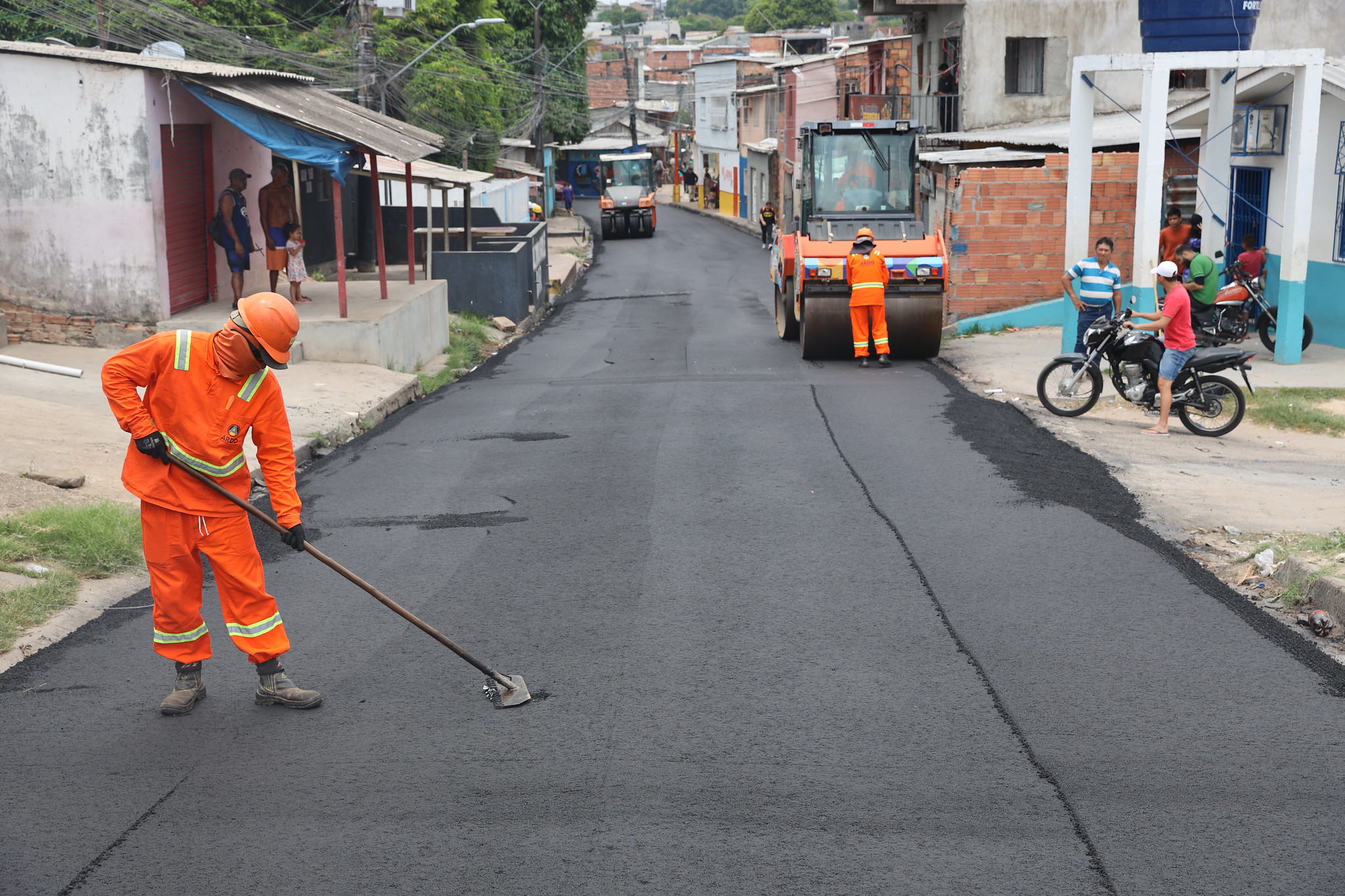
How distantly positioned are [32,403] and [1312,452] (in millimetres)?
11241

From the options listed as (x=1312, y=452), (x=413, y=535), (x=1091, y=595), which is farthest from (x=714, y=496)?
(x=1312, y=452)

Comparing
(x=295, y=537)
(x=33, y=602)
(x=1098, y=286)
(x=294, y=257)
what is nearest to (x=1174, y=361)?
(x=1098, y=286)

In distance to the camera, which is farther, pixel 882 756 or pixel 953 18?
pixel 953 18

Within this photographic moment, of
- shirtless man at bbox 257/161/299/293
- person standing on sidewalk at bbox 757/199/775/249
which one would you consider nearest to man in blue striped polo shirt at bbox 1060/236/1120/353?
shirtless man at bbox 257/161/299/293

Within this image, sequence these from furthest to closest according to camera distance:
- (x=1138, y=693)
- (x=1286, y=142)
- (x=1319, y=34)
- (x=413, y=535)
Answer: (x=1319, y=34) < (x=1286, y=142) < (x=413, y=535) < (x=1138, y=693)

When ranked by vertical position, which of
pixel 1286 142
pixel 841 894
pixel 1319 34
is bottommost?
pixel 841 894

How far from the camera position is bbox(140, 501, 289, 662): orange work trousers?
5285mm

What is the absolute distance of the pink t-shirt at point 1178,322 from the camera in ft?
38.1

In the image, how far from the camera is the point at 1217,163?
17.7 meters

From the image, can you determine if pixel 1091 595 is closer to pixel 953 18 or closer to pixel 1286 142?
pixel 1286 142

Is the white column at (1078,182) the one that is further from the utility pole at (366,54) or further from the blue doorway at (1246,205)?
the utility pole at (366,54)

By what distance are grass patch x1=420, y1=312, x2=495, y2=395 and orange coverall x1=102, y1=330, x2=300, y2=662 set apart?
10.1 meters

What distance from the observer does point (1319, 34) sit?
2703 cm

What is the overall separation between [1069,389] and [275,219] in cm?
969
